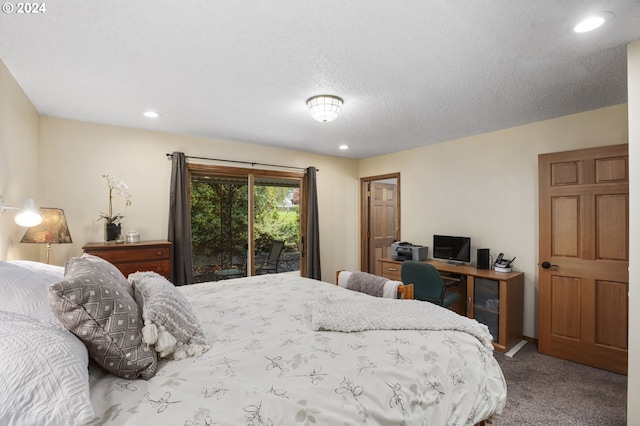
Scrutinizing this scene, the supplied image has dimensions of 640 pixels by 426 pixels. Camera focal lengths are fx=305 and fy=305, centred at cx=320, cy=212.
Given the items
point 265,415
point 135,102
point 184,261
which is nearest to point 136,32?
point 135,102

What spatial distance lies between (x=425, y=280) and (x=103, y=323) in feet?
9.78

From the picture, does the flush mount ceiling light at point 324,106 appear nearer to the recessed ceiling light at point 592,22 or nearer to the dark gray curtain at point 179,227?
the recessed ceiling light at point 592,22

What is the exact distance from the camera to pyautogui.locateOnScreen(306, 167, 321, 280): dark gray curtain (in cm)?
497

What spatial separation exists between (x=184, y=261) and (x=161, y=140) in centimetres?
155

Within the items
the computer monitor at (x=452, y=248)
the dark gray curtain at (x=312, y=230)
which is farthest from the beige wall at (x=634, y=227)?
the dark gray curtain at (x=312, y=230)

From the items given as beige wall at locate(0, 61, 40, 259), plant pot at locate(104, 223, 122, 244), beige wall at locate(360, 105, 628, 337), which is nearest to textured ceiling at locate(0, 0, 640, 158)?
beige wall at locate(0, 61, 40, 259)

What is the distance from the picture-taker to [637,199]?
74.0 inches

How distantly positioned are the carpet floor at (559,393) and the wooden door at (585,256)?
219mm

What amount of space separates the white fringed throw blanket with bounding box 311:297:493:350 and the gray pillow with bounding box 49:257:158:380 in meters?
0.81

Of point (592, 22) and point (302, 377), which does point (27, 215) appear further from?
point (592, 22)

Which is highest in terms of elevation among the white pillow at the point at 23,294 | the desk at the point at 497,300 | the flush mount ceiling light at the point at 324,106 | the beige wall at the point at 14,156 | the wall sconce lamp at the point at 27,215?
the flush mount ceiling light at the point at 324,106

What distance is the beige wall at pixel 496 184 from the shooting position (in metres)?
3.25

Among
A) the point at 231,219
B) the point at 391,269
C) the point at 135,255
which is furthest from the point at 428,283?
the point at 135,255

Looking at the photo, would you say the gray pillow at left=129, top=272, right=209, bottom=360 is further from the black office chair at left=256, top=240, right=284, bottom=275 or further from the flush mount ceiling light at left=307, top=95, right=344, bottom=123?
the black office chair at left=256, top=240, right=284, bottom=275
